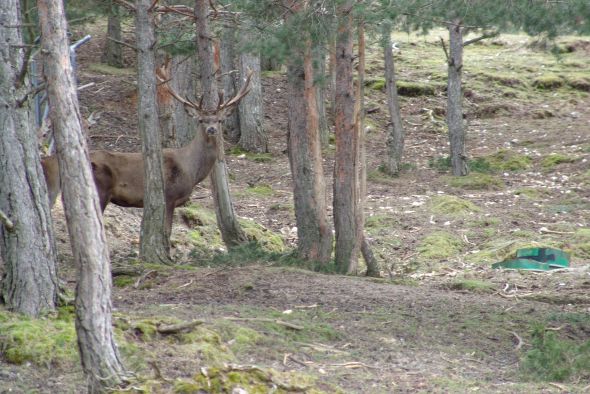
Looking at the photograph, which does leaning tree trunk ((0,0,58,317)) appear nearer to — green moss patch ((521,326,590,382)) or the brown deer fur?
green moss patch ((521,326,590,382))

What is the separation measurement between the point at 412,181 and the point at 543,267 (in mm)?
7097

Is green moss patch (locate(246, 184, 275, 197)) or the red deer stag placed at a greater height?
the red deer stag

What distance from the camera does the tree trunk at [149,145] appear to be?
407 inches

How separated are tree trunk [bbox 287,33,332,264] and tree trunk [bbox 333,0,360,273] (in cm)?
24

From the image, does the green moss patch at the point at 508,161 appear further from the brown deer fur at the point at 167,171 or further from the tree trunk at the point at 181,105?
the brown deer fur at the point at 167,171

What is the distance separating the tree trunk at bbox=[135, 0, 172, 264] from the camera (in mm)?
10328

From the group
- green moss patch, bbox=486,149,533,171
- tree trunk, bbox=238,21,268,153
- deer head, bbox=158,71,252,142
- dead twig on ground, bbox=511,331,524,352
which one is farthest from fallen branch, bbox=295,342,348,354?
tree trunk, bbox=238,21,268,153

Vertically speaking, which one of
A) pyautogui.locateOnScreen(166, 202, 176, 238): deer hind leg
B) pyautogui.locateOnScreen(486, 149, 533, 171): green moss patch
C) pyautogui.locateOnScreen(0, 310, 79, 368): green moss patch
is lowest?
pyautogui.locateOnScreen(486, 149, 533, 171): green moss patch

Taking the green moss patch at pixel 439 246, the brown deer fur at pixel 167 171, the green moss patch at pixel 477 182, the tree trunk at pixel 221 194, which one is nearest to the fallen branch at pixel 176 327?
the brown deer fur at pixel 167 171

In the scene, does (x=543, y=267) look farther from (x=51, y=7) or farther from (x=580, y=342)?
(x=51, y=7)

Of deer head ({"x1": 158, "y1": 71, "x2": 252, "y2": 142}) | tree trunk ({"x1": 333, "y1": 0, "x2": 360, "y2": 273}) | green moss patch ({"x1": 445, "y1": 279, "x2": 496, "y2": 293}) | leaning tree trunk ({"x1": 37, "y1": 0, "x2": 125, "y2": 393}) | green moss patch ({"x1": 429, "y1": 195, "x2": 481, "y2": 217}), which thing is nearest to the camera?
leaning tree trunk ({"x1": 37, "y1": 0, "x2": 125, "y2": 393})

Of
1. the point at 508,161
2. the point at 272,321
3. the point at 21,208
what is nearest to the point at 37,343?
the point at 21,208

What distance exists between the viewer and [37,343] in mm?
5949

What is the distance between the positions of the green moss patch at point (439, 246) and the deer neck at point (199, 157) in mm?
3301
